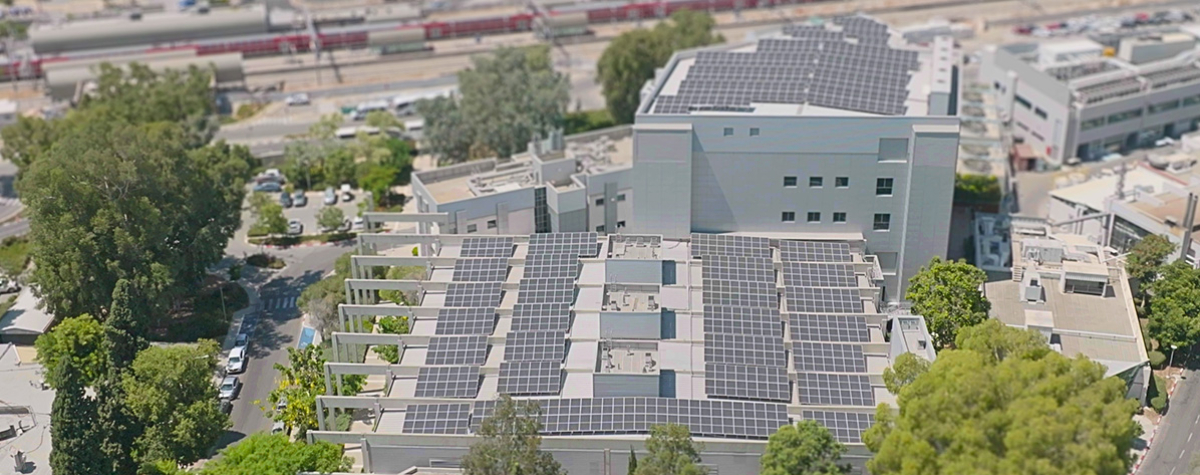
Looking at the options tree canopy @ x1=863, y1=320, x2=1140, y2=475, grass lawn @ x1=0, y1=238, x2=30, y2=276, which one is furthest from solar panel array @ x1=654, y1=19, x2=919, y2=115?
grass lawn @ x1=0, y1=238, x2=30, y2=276

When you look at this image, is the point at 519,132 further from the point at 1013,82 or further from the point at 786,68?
the point at 1013,82

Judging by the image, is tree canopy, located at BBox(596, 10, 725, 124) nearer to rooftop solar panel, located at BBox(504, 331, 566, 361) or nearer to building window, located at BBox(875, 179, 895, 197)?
building window, located at BBox(875, 179, 895, 197)

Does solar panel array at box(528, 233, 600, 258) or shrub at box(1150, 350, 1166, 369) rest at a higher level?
solar panel array at box(528, 233, 600, 258)

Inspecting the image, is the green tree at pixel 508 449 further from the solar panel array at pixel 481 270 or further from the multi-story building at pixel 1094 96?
the multi-story building at pixel 1094 96

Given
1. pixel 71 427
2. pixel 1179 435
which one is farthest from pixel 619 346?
pixel 1179 435

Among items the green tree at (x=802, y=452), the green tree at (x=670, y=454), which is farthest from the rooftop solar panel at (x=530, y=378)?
the green tree at (x=802, y=452)

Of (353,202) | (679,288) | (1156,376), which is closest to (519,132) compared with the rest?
(353,202)

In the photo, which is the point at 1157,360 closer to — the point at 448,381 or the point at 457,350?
the point at 457,350
